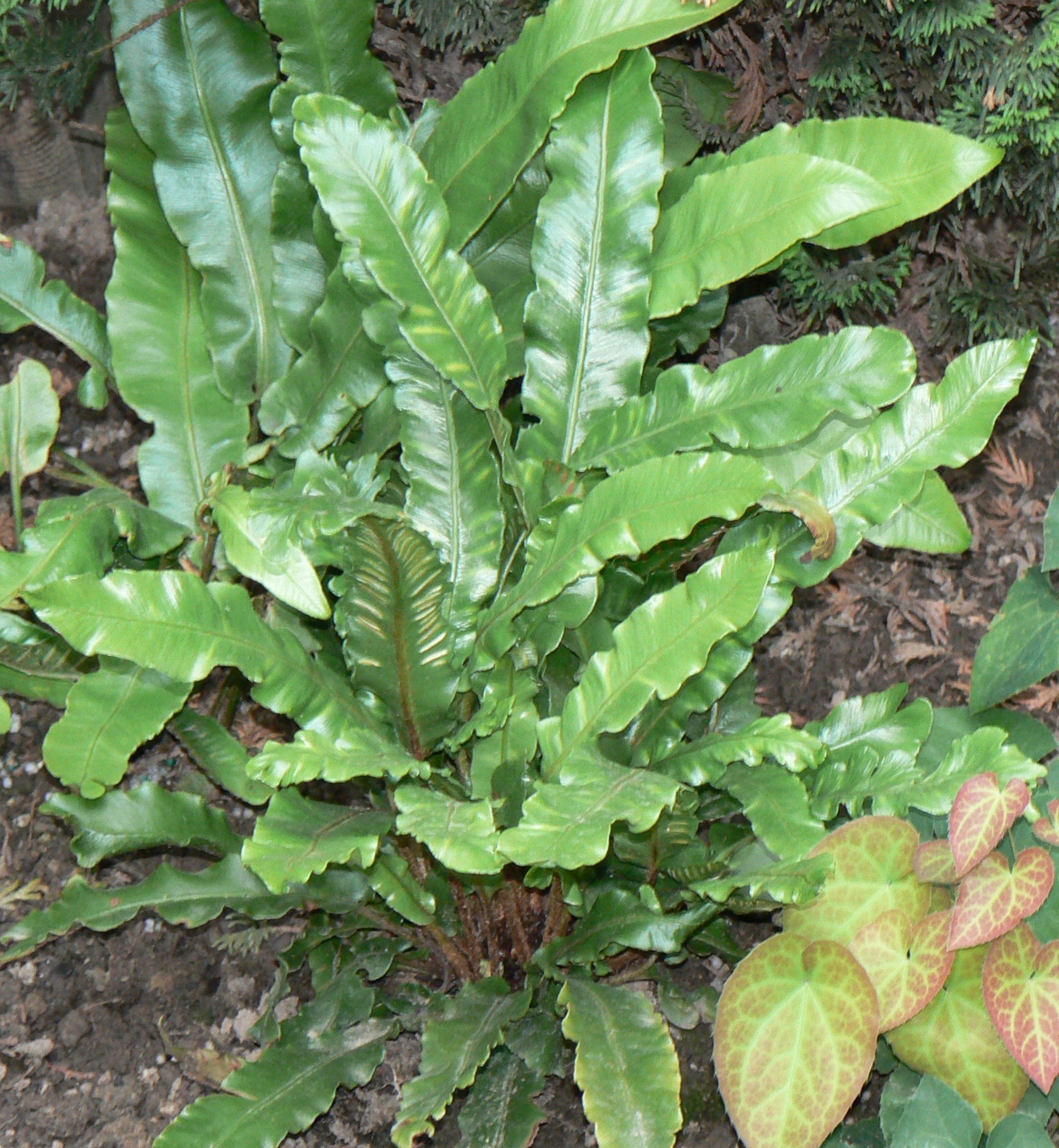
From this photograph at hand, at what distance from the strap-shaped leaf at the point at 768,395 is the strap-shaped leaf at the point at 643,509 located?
0.42ft

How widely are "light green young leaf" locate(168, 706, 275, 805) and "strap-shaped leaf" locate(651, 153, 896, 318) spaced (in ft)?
3.04

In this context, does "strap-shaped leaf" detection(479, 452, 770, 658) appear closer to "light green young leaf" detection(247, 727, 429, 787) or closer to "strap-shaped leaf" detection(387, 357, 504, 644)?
"strap-shaped leaf" detection(387, 357, 504, 644)

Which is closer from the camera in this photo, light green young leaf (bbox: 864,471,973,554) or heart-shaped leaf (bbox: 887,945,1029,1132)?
heart-shaped leaf (bbox: 887,945,1029,1132)

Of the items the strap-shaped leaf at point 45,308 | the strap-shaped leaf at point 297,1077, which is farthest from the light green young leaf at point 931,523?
the strap-shaped leaf at point 45,308

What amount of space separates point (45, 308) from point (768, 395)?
1.22 metres

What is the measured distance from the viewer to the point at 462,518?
1.77 metres

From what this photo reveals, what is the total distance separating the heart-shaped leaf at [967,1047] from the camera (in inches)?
66.2

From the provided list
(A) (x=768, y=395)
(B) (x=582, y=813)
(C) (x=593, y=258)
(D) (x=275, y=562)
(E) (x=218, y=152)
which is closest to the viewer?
(B) (x=582, y=813)

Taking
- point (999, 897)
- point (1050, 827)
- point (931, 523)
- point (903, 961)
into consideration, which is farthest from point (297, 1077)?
point (931, 523)

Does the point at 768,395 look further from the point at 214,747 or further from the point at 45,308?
the point at 45,308

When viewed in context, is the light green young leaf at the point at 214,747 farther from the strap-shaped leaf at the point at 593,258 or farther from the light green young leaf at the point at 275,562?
the strap-shaped leaf at the point at 593,258

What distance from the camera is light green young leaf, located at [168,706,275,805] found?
186 centimetres

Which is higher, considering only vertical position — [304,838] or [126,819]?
[304,838]

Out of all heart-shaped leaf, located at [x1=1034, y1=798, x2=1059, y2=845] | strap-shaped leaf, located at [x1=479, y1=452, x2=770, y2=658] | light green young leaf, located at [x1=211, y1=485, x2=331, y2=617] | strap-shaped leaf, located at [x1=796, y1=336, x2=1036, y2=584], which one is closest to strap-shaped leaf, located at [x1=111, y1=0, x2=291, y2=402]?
light green young leaf, located at [x1=211, y1=485, x2=331, y2=617]
